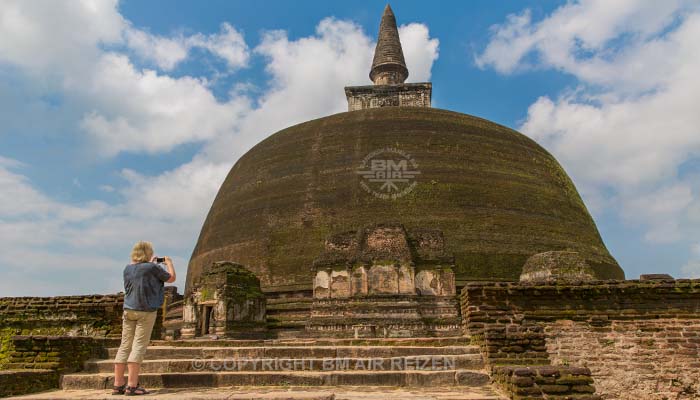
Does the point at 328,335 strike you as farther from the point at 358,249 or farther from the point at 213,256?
the point at 213,256

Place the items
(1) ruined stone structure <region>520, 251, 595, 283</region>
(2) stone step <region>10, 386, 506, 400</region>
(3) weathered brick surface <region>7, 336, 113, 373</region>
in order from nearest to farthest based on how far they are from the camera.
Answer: (2) stone step <region>10, 386, 506, 400</region>
(3) weathered brick surface <region>7, 336, 113, 373</region>
(1) ruined stone structure <region>520, 251, 595, 283</region>

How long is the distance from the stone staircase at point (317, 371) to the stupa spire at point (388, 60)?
79.3 feet

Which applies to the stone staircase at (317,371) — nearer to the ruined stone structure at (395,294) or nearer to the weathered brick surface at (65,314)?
the ruined stone structure at (395,294)

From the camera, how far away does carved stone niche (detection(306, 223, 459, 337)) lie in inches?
517

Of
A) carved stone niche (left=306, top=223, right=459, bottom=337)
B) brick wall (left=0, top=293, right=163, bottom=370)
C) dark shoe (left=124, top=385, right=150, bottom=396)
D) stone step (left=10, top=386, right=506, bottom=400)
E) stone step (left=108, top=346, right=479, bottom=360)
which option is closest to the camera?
stone step (left=10, top=386, right=506, bottom=400)

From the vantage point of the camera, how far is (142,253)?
5.64m

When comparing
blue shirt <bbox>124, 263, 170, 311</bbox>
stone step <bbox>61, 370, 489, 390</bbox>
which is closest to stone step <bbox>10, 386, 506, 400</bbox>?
stone step <bbox>61, 370, 489, 390</bbox>

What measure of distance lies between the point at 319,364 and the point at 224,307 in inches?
343

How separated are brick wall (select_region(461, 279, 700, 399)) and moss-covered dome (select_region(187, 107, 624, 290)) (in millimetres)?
9267

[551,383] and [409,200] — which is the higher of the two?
[409,200]

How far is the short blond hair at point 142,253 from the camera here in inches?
221

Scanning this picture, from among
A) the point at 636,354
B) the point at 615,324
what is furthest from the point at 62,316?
the point at 636,354

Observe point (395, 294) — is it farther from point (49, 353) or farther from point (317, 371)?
point (49, 353)

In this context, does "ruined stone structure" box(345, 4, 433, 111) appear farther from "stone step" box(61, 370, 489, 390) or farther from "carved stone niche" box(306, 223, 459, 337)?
"stone step" box(61, 370, 489, 390)
